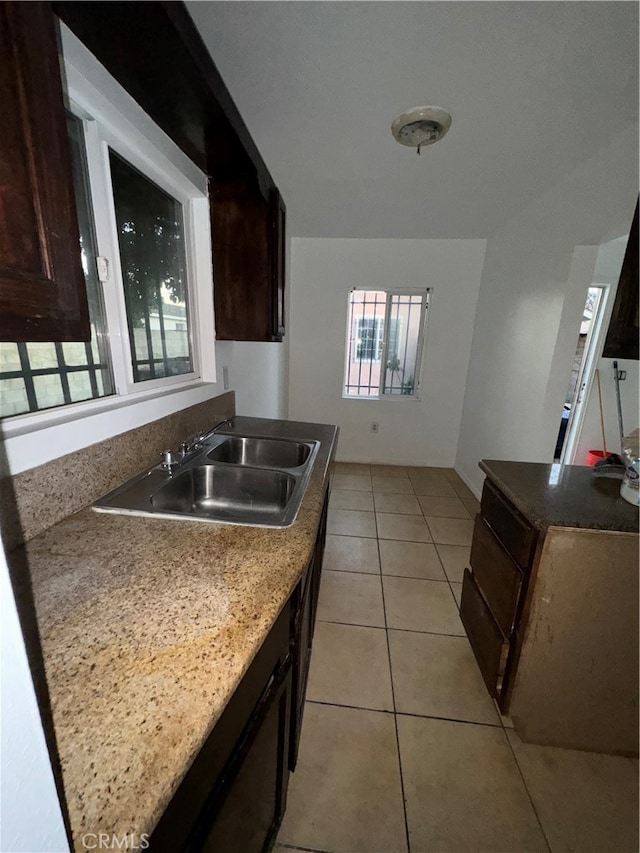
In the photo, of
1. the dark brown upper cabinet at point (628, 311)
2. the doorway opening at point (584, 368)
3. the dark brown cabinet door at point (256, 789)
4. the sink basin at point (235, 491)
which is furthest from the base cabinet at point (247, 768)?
the doorway opening at point (584, 368)

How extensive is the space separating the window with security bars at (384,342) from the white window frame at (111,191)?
2191 millimetres

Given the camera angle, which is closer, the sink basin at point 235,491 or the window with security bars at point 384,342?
the sink basin at point 235,491

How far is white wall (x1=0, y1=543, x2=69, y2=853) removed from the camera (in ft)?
0.88

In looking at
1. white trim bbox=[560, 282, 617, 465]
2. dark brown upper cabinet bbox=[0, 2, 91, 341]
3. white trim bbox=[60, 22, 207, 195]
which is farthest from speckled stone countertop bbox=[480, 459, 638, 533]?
white trim bbox=[560, 282, 617, 465]

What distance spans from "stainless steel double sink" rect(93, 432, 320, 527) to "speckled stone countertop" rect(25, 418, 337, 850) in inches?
2.6

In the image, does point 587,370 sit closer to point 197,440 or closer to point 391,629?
point 391,629

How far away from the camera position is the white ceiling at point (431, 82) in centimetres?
105

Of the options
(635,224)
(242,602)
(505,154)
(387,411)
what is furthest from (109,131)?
(387,411)

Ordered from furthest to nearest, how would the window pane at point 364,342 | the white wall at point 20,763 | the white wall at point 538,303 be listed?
the window pane at point 364,342, the white wall at point 538,303, the white wall at point 20,763

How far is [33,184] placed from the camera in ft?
1.62

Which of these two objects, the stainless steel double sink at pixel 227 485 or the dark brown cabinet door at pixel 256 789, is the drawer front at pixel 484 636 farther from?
the stainless steel double sink at pixel 227 485

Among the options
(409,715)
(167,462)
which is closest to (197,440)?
(167,462)

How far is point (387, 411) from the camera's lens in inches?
146

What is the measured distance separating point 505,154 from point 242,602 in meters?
2.51
